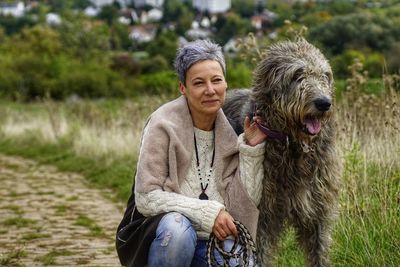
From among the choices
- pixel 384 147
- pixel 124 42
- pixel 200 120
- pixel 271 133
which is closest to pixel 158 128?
pixel 200 120

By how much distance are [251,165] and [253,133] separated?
0.63 feet

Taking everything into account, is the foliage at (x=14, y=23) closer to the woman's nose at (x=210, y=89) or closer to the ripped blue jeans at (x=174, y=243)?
the woman's nose at (x=210, y=89)

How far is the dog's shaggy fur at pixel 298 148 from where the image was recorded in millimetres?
4160

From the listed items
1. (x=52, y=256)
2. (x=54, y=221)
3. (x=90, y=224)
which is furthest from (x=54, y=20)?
(x=52, y=256)

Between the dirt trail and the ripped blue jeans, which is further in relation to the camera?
the dirt trail

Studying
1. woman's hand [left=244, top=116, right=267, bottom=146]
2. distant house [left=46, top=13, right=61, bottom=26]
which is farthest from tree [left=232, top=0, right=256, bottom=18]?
woman's hand [left=244, top=116, right=267, bottom=146]

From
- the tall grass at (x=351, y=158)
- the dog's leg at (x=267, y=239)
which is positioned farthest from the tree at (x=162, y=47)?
the dog's leg at (x=267, y=239)

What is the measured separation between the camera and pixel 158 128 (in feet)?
14.3

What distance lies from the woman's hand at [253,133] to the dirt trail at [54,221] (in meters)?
2.56

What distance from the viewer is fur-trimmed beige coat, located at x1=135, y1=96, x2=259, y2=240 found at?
Answer: 4.29m

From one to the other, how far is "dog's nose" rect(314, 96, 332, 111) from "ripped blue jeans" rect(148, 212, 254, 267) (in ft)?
3.08

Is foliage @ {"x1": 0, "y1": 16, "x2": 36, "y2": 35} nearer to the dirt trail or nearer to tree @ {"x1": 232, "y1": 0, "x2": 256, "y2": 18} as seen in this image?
tree @ {"x1": 232, "y1": 0, "x2": 256, "y2": 18}

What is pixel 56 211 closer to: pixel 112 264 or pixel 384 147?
pixel 112 264

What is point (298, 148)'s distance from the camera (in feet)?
14.6
